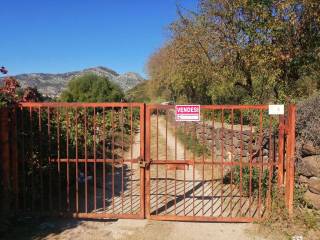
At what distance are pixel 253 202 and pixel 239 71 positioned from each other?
5994mm

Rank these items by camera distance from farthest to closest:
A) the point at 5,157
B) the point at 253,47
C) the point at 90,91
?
the point at 90,91 → the point at 253,47 → the point at 5,157

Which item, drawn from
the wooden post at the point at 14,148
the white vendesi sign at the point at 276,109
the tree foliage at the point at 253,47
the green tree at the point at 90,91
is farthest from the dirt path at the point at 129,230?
the green tree at the point at 90,91

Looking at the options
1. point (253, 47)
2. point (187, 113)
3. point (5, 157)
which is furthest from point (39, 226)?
point (253, 47)

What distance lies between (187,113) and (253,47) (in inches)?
200

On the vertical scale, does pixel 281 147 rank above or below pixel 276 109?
below

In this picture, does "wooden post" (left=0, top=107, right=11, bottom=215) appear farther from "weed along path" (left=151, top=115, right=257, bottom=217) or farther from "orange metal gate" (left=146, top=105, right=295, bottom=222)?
"weed along path" (left=151, top=115, right=257, bottom=217)

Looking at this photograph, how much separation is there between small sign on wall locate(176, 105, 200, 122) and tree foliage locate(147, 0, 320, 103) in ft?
14.3

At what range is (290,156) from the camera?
586 centimetres

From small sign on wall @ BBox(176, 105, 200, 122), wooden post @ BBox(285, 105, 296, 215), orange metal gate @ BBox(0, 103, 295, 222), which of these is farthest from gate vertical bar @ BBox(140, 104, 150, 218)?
wooden post @ BBox(285, 105, 296, 215)

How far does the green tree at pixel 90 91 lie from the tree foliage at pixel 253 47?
15994mm

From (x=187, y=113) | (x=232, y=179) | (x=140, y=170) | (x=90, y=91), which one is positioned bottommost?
(x=232, y=179)

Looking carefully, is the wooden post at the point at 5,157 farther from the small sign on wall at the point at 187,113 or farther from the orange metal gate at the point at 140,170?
the small sign on wall at the point at 187,113

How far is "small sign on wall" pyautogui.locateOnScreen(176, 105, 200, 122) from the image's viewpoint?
235 inches

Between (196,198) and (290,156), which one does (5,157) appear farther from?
(290,156)
